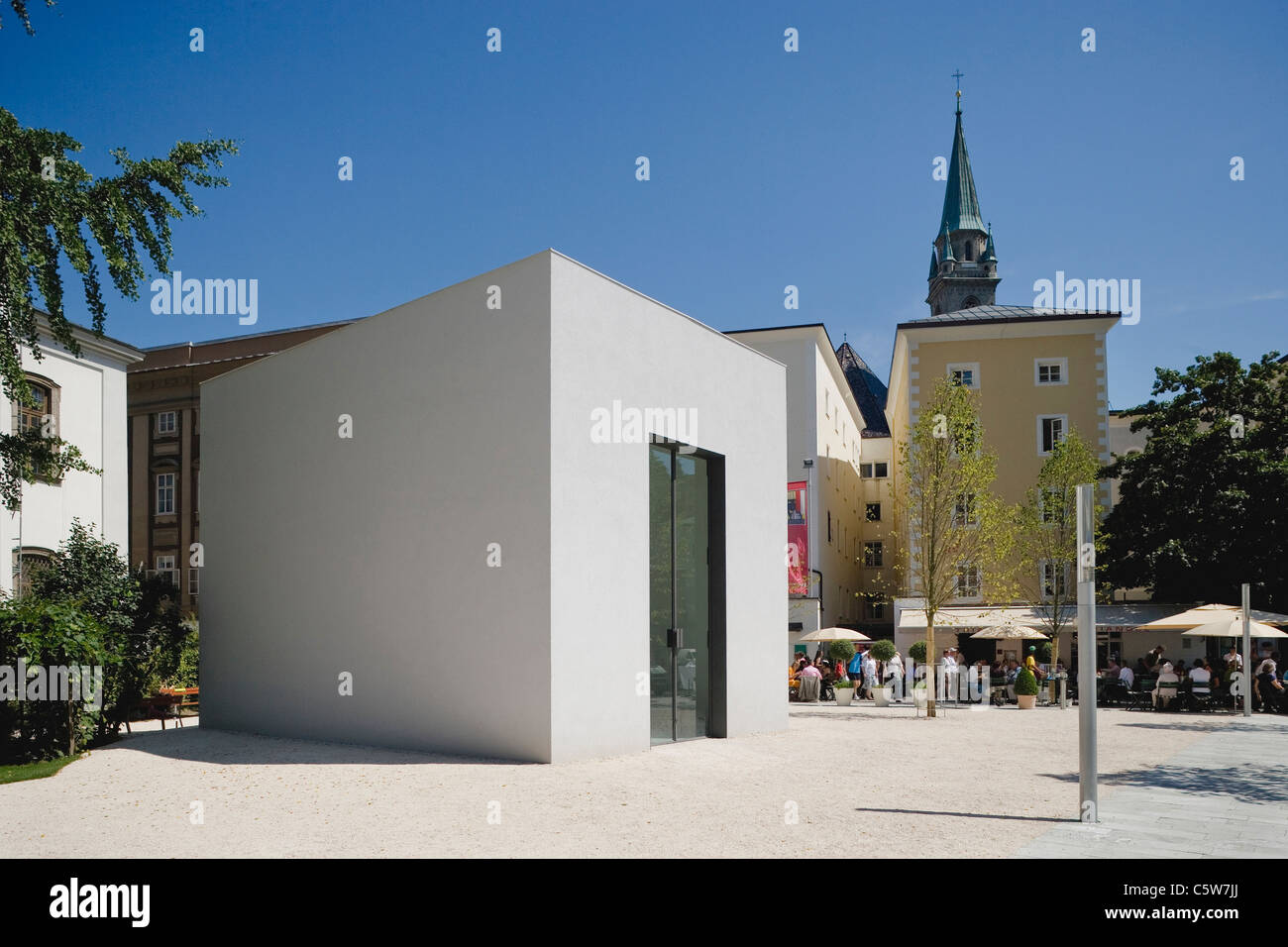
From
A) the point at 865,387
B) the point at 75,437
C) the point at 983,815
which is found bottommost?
the point at 983,815

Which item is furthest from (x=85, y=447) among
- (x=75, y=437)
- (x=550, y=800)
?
(x=550, y=800)

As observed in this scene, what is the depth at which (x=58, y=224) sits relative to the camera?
14.6 metres

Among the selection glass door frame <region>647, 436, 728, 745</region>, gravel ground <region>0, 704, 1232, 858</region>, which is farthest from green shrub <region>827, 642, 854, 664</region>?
glass door frame <region>647, 436, 728, 745</region>

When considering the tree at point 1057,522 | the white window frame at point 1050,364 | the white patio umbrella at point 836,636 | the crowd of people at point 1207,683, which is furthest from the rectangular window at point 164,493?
the crowd of people at point 1207,683

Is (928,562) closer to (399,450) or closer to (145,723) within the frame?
(399,450)

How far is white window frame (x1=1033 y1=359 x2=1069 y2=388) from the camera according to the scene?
44312 millimetres

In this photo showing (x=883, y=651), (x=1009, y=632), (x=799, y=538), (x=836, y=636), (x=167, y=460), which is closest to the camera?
(x=1009, y=632)

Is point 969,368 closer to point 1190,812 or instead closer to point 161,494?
point 1190,812

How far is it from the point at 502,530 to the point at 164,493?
39635mm

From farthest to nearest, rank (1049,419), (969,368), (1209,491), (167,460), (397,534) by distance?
(167,460) < (969,368) < (1049,419) < (1209,491) < (397,534)

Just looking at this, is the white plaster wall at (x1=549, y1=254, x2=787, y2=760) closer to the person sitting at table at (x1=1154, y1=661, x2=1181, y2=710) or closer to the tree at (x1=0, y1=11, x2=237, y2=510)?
the tree at (x1=0, y1=11, x2=237, y2=510)

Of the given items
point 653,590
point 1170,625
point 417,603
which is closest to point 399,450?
point 417,603

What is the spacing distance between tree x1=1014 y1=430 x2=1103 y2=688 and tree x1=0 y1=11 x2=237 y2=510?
1181 inches

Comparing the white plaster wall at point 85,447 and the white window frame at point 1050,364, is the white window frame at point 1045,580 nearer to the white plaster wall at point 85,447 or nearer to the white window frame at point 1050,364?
the white window frame at point 1050,364
